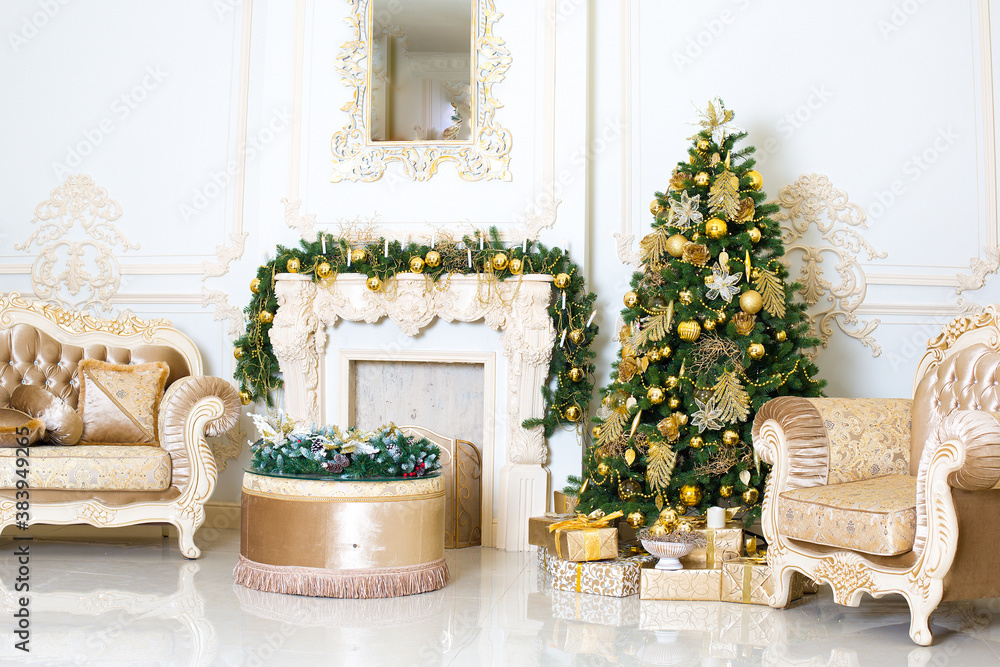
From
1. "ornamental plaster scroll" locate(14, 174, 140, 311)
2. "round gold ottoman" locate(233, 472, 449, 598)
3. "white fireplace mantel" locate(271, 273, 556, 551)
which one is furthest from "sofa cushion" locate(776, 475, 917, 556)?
"ornamental plaster scroll" locate(14, 174, 140, 311)

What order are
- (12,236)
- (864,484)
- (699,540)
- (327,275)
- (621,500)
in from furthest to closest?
(12,236), (327,275), (621,500), (699,540), (864,484)

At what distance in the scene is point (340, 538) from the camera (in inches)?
137

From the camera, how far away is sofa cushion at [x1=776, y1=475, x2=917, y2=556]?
3.03m

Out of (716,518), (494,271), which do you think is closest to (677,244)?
(494,271)

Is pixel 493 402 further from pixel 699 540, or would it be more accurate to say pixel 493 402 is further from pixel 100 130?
pixel 100 130

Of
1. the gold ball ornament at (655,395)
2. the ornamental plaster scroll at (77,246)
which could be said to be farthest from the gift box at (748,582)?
the ornamental plaster scroll at (77,246)

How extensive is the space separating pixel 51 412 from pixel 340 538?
1981mm

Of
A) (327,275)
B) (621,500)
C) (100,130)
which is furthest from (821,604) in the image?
(100,130)

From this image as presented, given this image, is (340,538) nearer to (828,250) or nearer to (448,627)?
(448,627)

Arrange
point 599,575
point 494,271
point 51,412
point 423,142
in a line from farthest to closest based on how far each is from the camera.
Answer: point 423,142
point 494,271
point 51,412
point 599,575

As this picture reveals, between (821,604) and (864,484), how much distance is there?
59cm

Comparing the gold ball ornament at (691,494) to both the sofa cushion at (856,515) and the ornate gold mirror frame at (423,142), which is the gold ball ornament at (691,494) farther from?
the ornate gold mirror frame at (423,142)

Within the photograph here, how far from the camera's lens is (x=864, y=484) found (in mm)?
3436

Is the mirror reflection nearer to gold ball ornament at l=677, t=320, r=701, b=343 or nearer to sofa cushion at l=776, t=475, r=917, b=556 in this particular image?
gold ball ornament at l=677, t=320, r=701, b=343
